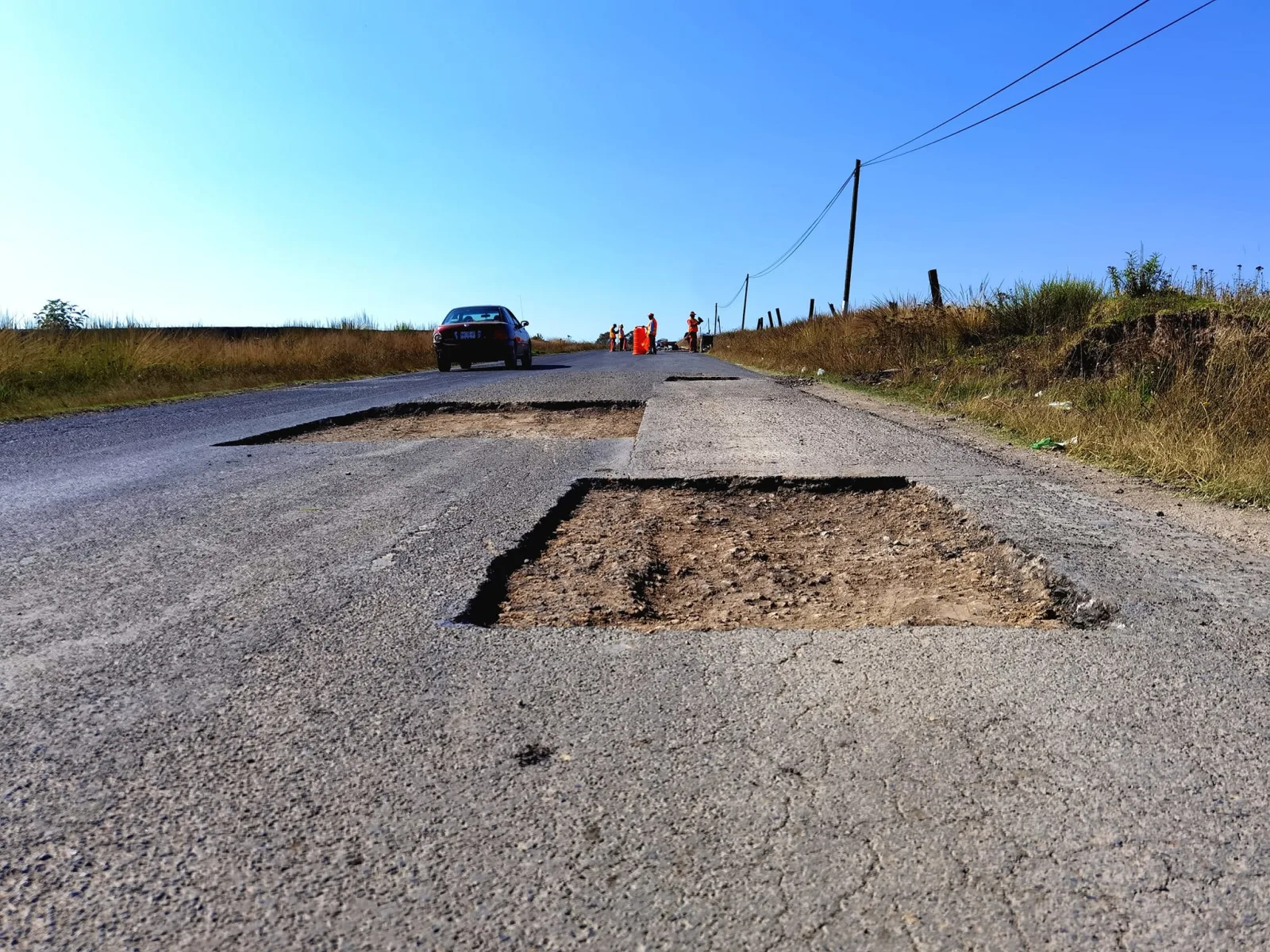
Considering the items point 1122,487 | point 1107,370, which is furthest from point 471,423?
point 1107,370

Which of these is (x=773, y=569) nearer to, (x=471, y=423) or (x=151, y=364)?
(x=471, y=423)

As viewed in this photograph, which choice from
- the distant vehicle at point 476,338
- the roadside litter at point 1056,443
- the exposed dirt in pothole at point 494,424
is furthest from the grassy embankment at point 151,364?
the roadside litter at point 1056,443

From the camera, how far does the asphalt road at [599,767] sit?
1.24 m

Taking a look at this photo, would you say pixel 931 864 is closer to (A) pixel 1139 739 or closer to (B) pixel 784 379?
(A) pixel 1139 739

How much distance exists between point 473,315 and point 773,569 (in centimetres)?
1710

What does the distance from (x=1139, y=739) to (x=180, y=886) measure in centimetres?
181

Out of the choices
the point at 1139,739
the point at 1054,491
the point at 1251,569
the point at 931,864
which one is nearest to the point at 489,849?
the point at 931,864

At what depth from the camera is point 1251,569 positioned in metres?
2.99

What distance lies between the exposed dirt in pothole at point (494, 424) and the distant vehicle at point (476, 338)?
970 cm

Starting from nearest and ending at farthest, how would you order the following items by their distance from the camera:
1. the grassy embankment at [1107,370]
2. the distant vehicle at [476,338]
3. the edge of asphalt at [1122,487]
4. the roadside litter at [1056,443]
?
1. the edge of asphalt at [1122,487]
2. the grassy embankment at [1107,370]
3. the roadside litter at [1056,443]
4. the distant vehicle at [476,338]

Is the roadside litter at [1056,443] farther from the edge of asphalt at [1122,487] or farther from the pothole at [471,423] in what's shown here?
the pothole at [471,423]

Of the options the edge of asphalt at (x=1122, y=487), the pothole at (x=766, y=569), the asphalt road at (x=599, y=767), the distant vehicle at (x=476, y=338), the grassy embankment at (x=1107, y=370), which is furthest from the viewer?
the distant vehicle at (x=476, y=338)

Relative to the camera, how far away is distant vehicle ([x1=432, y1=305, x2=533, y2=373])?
1838 cm

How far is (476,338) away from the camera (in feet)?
61.0
